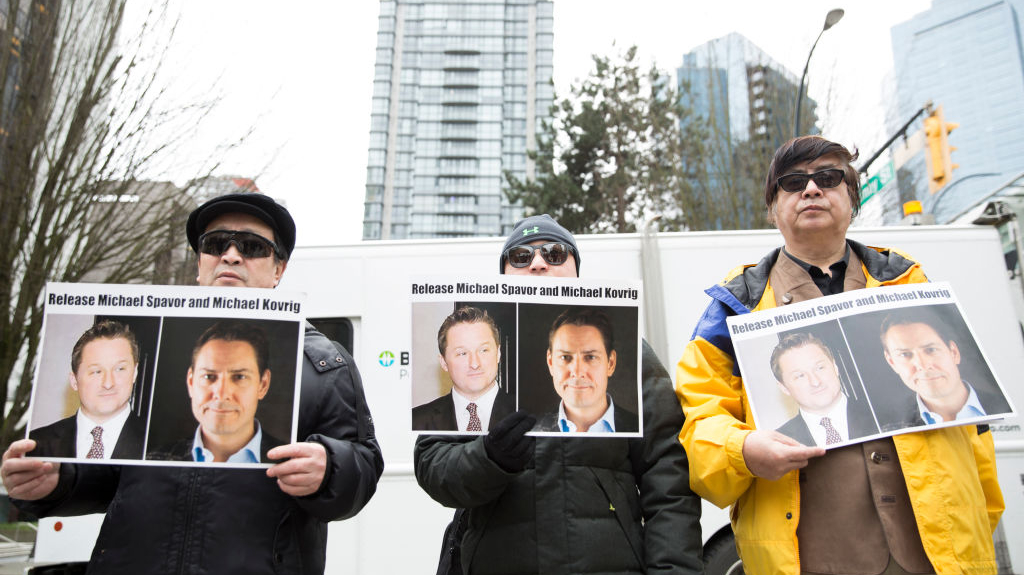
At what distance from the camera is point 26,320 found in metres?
7.04

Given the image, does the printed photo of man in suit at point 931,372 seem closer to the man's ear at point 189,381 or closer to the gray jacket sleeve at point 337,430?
the gray jacket sleeve at point 337,430

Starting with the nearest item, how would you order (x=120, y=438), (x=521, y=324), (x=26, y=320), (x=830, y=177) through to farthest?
(x=120, y=438) < (x=521, y=324) < (x=830, y=177) < (x=26, y=320)

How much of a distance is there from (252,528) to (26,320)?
7154mm

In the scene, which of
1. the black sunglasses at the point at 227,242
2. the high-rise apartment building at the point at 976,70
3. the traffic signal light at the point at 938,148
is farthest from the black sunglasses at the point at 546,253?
the high-rise apartment building at the point at 976,70

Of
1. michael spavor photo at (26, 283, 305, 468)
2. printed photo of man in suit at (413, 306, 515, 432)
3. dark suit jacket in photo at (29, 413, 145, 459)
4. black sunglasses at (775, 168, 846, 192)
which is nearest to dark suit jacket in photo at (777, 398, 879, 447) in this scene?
black sunglasses at (775, 168, 846, 192)

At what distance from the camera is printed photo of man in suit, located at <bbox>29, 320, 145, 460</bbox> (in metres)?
1.69

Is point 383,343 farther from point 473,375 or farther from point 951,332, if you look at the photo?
point 951,332

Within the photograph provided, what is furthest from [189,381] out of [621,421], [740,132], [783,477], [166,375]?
[740,132]

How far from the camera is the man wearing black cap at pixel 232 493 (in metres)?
1.71

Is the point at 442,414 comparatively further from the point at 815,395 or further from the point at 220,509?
the point at 815,395

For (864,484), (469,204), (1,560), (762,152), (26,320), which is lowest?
(1,560)

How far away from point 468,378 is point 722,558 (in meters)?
3.40

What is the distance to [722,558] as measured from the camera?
4.28 metres

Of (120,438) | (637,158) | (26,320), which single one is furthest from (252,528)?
(637,158)
